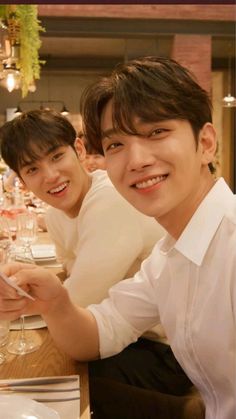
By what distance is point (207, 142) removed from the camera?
119 centimetres

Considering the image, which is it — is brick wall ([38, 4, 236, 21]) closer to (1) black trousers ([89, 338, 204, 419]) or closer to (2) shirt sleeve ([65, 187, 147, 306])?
(2) shirt sleeve ([65, 187, 147, 306])

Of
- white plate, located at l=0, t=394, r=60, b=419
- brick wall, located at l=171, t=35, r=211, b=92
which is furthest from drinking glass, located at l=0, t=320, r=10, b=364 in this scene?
brick wall, located at l=171, t=35, r=211, b=92

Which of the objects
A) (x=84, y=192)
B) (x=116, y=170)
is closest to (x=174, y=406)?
(x=116, y=170)

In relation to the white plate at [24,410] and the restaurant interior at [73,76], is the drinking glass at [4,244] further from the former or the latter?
the white plate at [24,410]

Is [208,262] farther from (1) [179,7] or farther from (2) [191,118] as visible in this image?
(1) [179,7]

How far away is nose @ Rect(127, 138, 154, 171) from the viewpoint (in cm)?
108

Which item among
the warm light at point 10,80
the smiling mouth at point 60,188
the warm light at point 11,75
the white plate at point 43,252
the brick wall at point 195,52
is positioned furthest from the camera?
the brick wall at point 195,52

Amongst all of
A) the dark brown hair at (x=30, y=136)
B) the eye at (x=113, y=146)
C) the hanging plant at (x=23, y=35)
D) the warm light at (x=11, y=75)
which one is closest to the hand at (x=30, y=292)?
the eye at (x=113, y=146)

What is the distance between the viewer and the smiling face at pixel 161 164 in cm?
109

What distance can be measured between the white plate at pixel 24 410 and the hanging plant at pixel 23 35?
253 cm

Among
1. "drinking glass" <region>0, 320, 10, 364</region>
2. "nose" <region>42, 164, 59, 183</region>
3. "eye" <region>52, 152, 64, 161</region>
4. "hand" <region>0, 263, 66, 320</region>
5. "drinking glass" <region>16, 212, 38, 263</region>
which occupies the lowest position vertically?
"drinking glass" <region>16, 212, 38, 263</region>

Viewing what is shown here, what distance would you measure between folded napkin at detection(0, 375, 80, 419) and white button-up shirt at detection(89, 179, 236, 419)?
296mm

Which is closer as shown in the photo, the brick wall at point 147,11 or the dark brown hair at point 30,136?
the dark brown hair at point 30,136

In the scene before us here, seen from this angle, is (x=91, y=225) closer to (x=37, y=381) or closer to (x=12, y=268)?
(x=12, y=268)
